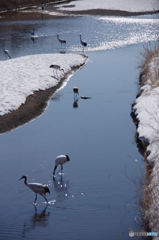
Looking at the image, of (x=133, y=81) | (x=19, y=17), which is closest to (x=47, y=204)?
(x=133, y=81)

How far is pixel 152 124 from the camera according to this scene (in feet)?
36.7

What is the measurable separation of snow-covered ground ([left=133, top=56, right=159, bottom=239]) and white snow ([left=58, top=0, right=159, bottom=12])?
34.4m

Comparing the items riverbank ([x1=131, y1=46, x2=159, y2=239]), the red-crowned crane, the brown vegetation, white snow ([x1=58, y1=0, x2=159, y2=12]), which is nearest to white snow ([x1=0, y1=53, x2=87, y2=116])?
riverbank ([x1=131, y1=46, x2=159, y2=239])

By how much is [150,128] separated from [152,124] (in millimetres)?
243

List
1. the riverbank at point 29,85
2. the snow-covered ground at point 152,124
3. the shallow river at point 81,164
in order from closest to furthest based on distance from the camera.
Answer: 1. the snow-covered ground at point 152,124
2. the shallow river at point 81,164
3. the riverbank at point 29,85

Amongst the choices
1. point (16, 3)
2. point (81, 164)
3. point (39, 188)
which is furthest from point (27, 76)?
point (16, 3)

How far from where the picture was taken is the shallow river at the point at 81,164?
7.41m

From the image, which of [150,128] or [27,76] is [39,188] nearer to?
[150,128]

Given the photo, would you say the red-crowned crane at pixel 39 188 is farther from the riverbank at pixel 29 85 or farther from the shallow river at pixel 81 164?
the riverbank at pixel 29 85

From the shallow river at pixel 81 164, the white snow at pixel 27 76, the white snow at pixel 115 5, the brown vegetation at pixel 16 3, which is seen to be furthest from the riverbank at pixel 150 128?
the brown vegetation at pixel 16 3

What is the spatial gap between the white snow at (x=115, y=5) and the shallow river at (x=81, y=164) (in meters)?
31.5

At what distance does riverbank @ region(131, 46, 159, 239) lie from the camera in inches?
268

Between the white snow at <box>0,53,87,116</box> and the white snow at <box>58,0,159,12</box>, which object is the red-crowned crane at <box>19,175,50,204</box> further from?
the white snow at <box>58,0,159,12</box>

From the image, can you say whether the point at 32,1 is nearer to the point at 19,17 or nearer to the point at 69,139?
the point at 19,17
